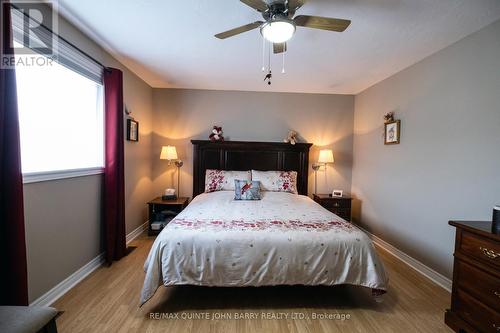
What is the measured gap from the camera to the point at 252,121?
404cm

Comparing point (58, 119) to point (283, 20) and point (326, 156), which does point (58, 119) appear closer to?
point (283, 20)

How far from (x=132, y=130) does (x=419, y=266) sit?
3.93 m

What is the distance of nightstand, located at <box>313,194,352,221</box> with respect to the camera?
3.64m

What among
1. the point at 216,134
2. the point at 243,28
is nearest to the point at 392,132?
the point at 243,28

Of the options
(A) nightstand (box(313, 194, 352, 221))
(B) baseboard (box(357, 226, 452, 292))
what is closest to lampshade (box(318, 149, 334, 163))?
(A) nightstand (box(313, 194, 352, 221))

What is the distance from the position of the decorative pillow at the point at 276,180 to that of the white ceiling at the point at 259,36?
143 cm

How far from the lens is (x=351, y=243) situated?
1.89m

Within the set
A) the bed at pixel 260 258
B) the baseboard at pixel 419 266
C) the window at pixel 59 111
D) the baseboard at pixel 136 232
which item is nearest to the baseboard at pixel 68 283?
the baseboard at pixel 136 232

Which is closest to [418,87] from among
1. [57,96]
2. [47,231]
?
[57,96]

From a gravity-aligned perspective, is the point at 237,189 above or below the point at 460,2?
below

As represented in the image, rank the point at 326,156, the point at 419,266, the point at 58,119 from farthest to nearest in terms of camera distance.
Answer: the point at 326,156
the point at 419,266
the point at 58,119

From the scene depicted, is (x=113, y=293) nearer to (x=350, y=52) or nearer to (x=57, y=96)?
(x=57, y=96)

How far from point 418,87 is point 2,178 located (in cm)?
384

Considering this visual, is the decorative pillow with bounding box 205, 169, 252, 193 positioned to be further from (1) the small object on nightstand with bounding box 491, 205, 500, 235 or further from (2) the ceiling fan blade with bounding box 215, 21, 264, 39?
(1) the small object on nightstand with bounding box 491, 205, 500, 235
